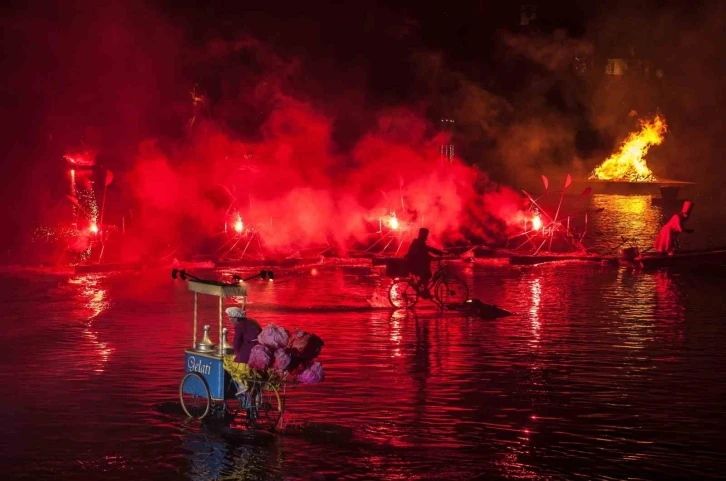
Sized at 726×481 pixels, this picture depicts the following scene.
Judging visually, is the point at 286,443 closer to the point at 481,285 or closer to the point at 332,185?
the point at 481,285

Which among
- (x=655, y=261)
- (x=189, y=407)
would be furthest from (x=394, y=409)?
(x=655, y=261)

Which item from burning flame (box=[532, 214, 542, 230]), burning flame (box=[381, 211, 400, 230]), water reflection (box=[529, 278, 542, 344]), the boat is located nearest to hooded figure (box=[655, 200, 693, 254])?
the boat

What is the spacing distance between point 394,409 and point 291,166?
2025cm

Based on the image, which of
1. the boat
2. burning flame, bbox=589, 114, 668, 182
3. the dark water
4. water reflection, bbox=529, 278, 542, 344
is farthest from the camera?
burning flame, bbox=589, 114, 668, 182

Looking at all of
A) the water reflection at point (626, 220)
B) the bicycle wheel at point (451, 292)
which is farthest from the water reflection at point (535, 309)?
the water reflection at point (626, 220)

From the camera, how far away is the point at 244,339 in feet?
29.3

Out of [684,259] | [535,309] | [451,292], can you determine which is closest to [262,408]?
[451,292]

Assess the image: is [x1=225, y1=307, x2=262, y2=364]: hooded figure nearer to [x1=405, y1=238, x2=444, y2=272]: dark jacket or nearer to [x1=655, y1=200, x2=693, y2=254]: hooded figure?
[x1=405, y1=238, x2=444, y2=272]: dark jacket

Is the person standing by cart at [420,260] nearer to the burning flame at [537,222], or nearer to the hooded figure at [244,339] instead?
the hooded figure at [244,339]

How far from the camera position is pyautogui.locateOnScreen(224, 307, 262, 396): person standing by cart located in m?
8.90

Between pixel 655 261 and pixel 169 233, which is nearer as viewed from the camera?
pixel 655 261

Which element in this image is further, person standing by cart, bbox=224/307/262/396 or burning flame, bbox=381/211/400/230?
burning flame, bbox=381/211/400/230

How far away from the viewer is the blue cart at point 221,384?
9.14 meters

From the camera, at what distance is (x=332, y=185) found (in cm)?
3012
